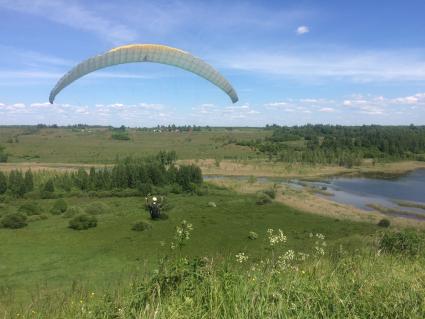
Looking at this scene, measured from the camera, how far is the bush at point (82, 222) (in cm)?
4397

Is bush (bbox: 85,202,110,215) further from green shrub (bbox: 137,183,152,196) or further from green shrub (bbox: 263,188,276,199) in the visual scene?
green shrub (bbox: 263,188,276,199)

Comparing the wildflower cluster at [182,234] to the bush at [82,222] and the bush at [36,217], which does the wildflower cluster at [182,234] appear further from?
the bush at [36,217]

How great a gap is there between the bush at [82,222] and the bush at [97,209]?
6095 mm

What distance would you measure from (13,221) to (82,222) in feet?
24.8

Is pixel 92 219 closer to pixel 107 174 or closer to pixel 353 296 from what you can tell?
pixel 107 174

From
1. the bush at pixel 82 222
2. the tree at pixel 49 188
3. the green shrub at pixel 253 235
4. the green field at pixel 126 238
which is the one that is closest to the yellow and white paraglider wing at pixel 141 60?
the green field at pixel 126 238

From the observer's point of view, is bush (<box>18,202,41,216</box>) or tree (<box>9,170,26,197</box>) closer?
bush (<box>18,202,41,216</box>)

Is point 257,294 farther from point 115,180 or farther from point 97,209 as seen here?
point 115,180

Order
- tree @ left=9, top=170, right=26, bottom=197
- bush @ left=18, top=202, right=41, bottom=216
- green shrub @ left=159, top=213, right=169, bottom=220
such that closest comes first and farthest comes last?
green shrub @ left=159, top=213, right=169, bottom=220 → bush @ left=18, top=202, right=41, bottom=216 → tree @ left=9, top=170, right=26, bottom=197

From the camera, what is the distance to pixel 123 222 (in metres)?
47.2

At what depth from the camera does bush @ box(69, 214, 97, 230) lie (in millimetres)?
43969

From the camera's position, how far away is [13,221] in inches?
1751

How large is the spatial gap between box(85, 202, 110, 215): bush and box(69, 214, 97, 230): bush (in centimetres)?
610

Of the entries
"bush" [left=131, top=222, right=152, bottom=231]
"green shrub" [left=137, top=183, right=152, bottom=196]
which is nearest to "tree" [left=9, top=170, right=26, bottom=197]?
"green shrub" [left=137, top=183, right=152, bottom=196]
